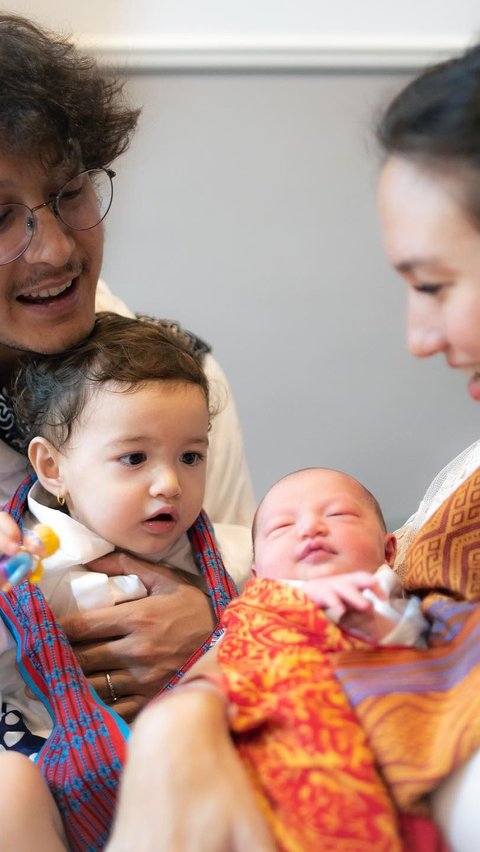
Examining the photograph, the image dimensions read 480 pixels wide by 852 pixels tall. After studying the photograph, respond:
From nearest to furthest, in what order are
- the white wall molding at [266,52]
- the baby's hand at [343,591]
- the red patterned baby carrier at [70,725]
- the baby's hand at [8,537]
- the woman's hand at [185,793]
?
the woman's hand at [185,793], the baby's hand at [343,591], the baby's hand at [8,537], the red patterned baby carrier at [70,725], the white wall molding at [266,52]

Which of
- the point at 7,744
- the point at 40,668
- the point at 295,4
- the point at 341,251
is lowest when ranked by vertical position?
the point at 7,744

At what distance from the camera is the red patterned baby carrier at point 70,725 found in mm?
1265

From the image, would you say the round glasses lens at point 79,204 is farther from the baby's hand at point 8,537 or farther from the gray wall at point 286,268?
the gray wall at point 286,268

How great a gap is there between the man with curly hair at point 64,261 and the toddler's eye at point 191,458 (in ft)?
0.59

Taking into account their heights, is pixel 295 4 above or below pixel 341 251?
above

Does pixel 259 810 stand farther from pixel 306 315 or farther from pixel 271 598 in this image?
pixel 306 315

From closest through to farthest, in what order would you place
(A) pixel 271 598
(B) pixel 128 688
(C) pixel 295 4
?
(A) pixel 271 598 → (B) pixel 128 688 → (C) pixel 295 4

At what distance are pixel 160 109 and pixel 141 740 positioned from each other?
2110 millimetres

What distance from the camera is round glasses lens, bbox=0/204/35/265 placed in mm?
1483

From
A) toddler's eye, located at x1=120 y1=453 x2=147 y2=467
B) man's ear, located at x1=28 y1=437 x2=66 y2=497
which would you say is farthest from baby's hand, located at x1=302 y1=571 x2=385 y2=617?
man's ear, located at x1=28 y1=437 x2=66 y2=497

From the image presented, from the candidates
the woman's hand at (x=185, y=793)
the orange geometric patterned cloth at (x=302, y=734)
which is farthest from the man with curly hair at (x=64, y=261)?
the woman's hand at (x=185, y=793)

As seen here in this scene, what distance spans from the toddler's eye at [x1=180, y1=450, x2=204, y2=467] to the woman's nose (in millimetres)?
358

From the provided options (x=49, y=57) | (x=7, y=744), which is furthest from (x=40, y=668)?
(x=49, y=57)

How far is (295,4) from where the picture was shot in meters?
2.62
